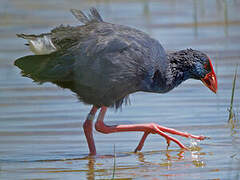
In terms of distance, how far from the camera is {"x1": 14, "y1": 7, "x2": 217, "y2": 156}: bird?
7105 mm

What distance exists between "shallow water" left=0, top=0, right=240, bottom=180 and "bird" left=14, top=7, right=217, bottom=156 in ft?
0.89

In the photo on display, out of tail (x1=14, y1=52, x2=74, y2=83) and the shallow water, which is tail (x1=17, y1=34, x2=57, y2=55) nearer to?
tail (x1=14, y1=52, x2=74, y2=83)

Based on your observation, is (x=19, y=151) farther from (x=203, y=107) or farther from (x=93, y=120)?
(x=203, y=107)

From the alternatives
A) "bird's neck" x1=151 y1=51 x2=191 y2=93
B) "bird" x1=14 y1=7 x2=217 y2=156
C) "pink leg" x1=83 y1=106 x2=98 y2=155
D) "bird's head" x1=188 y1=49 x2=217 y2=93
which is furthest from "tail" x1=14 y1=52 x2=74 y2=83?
"bird's head" x1=188 y1=49 x2=217 y2=93

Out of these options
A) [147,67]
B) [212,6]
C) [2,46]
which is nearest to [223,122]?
[147,67]

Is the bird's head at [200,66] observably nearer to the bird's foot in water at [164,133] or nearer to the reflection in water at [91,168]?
the bird's foot in water at [164,133]

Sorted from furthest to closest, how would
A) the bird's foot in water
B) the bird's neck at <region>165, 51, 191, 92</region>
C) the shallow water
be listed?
1. the bird's neck at <region>165, 51, 191, 92</region>
2. the bird's foot in water
3. the shallow water

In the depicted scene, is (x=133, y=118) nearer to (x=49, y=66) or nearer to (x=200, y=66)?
(x=200, y=66)

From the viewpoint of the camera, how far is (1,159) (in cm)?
702

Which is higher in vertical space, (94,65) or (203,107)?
(94,65)

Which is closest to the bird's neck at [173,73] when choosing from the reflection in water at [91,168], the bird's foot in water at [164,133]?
the bird's foot in water at [164,133]

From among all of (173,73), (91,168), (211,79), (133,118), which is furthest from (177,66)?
(91,168)

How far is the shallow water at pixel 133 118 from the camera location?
655cm

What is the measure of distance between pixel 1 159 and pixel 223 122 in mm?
2545
